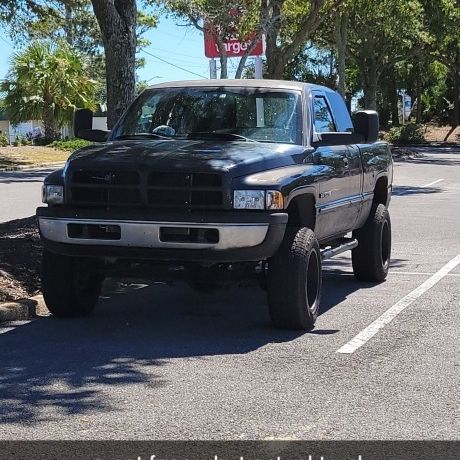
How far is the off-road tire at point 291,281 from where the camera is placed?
292 inches

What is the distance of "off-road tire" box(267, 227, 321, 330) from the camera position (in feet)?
24.3

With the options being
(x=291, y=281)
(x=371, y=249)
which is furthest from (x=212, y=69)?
(x=291, y=281)

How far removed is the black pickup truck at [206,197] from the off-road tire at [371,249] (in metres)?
0.93

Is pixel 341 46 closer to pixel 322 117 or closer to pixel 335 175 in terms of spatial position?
pixel 322 117

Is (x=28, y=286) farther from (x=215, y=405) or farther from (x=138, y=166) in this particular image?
(x=215, y=405)

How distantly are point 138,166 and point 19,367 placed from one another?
1.83 m

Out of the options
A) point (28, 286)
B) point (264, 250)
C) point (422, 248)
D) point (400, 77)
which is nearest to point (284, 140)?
point (264, 250)

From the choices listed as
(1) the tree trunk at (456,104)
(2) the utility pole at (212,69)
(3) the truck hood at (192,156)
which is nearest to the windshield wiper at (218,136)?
(3) the truck hood at (192,156)

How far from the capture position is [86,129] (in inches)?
360

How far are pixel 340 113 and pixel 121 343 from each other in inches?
153

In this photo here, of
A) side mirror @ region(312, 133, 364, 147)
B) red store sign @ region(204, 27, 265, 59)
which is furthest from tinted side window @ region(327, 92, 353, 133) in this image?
red store sign @ region(204, 27, 265, 59)

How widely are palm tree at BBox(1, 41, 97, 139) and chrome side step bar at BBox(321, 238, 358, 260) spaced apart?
3510cm

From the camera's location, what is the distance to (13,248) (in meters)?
10.5

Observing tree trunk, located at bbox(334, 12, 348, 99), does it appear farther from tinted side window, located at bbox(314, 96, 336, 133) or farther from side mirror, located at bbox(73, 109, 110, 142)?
side mirror, located at bbox(73, 109, 110, 142)
